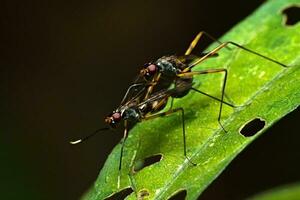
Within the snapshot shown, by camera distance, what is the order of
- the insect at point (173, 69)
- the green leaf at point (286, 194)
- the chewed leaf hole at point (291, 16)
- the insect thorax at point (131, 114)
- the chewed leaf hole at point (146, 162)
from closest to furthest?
the green leaf at point (286, 194)
the chewed leaf hole at point (146, 162)
the insect thorax at point (131, 114)
the insect at point (173, 69)
the chewed leaf hole at point (291, 16)

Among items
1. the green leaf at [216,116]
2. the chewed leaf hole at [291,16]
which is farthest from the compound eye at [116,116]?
the chewed leaf hole at [291,16]

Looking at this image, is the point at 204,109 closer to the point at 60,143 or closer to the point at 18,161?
the point at 18,161

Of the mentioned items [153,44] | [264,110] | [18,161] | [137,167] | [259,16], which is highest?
[153,44]

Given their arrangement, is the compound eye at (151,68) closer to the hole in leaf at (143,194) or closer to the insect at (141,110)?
the insect at (141,110)

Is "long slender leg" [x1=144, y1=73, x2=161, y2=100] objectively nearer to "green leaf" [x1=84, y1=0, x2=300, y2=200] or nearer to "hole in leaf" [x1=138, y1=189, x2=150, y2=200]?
"green leaf" [x1=84, y1=0, x2=300, y2=200]

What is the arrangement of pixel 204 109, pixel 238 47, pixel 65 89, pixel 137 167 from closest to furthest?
pixel 137 167 < pixel 204 109 < pixel 238 47 < pixel 65 89

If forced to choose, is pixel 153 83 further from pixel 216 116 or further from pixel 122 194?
pixel 122 194

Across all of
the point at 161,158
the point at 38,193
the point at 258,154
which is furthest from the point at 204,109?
the point at 38,193
